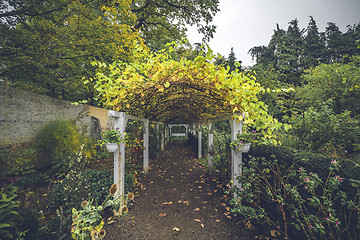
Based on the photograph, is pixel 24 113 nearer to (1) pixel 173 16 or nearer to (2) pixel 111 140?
(2) pixel 111 140

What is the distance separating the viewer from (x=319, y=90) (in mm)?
7945

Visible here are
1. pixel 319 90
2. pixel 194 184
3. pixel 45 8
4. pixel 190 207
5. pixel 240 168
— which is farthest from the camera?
pixel 319 90

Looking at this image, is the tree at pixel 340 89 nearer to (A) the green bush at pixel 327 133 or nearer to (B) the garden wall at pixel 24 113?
(A) the green bush at pixel 327 133

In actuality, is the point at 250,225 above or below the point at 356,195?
below

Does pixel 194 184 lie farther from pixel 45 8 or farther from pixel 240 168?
pixel 45 8

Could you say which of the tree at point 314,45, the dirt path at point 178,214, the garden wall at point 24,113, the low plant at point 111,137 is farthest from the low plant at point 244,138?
the tree at point 314,45

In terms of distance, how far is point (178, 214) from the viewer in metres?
3.00

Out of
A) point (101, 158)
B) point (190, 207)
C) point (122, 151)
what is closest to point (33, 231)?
point (122, 151)

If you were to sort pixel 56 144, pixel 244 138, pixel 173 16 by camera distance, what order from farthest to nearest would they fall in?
pixel 173 16 → pixel 56 144 → pixel 244 138

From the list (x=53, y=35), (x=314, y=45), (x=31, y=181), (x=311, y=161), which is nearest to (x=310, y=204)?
(x=311, y=161)

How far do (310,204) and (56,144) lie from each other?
6.96 m

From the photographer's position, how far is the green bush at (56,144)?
17.1 ft

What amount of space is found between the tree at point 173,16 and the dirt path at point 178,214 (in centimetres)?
798

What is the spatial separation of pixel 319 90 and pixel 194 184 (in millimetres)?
8618
